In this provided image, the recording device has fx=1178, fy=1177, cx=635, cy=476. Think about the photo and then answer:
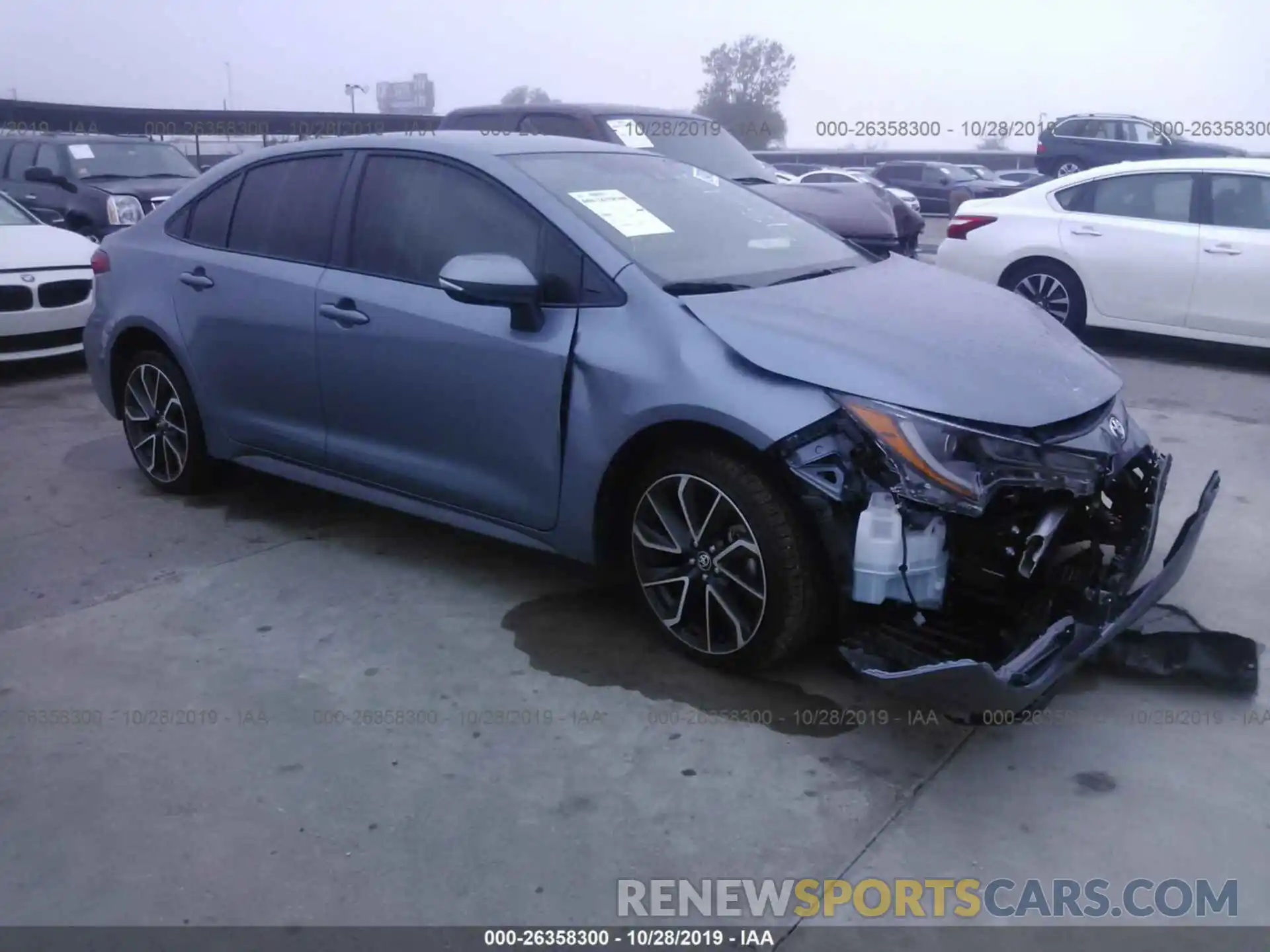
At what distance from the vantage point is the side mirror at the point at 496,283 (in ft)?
11.9

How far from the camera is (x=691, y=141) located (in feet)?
29.7

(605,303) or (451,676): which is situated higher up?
(605,303)

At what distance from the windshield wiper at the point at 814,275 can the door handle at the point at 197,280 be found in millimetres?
2396

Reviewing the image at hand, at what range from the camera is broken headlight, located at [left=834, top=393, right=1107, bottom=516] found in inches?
120

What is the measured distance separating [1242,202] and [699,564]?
6.07 meters

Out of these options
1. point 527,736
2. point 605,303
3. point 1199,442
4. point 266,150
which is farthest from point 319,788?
point 1199,442

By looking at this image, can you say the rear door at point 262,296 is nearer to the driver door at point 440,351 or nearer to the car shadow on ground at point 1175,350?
the driver door at point 440,351

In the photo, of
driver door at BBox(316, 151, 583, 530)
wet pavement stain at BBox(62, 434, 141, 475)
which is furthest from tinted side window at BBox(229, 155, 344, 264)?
wet pavement stain at BBox(62, 434, 141, 475)

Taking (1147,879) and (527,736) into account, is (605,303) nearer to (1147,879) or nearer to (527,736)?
(527,736)

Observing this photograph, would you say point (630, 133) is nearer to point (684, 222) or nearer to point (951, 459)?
point (684, 222)

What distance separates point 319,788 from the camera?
3.09m

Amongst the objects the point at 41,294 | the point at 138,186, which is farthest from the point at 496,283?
the point at 138,186

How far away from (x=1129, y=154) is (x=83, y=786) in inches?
921
